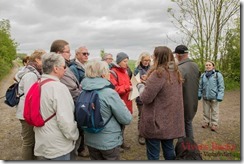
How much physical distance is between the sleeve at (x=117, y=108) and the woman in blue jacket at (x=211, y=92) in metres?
2.84

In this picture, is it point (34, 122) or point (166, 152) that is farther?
point (166, 152)

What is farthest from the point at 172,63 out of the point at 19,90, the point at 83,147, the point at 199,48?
the point at 199,48

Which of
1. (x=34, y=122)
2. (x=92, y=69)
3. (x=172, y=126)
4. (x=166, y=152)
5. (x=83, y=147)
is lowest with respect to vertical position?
(x=83, y=147)

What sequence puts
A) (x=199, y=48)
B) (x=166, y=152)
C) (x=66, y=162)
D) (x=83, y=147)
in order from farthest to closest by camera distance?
(x=199, y=48)
(x=83, y=147)
(x=166, y=152)
(x=66, y=162)

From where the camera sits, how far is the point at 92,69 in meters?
2.44

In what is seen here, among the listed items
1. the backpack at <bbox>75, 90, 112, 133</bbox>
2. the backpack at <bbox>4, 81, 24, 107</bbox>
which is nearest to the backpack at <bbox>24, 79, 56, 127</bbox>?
the backpack at <bbox>75, 90, 112, 133</bbox>

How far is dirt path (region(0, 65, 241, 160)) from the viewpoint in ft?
10.1

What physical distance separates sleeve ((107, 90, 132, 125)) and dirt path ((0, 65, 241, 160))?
45.8 inches

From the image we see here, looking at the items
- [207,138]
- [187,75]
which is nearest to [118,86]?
[187,75]

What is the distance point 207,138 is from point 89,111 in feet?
9.82

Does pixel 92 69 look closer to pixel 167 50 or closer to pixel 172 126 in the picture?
pixel 167 50

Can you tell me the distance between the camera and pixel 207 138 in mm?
4645

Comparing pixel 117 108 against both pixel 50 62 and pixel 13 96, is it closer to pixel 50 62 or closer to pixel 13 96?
pixel 50 62

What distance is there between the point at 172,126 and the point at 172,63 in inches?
25.8
